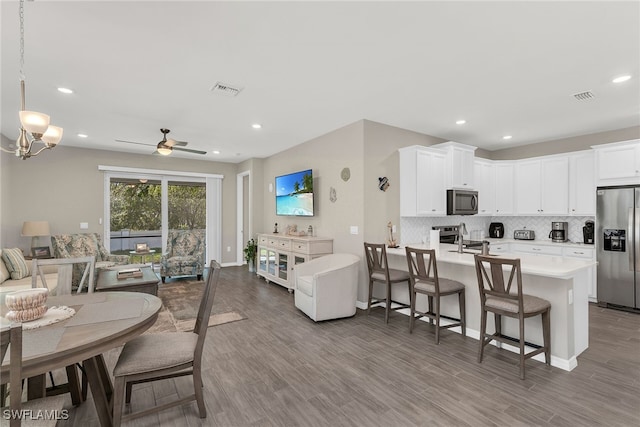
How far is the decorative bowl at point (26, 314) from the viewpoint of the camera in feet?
5.50

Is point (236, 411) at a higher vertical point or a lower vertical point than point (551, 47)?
lower

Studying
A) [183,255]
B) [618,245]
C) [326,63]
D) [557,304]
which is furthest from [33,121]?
[618,245]

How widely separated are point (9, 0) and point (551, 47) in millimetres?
3876

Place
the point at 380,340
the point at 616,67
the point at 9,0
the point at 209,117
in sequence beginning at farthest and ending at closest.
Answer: the point at 209,117 → the point at 380,340 → the point at 616,67 → the point at 9,0

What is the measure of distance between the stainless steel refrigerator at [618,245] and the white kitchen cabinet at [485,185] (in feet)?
5.04

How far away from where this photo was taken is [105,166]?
6.38m

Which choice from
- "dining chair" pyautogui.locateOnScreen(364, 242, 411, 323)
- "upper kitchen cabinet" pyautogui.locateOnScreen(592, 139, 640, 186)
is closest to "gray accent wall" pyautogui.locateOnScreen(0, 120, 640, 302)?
"dining chair" pyautogui.locateOnScreen(364, 242, 411, 323)

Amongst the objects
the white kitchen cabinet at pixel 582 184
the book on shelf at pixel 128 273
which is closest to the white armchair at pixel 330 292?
the book on shelf at pixel 128 273

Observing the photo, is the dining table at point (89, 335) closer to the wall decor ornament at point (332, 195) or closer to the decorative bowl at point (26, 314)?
the decorative bowl at point (26, 314)

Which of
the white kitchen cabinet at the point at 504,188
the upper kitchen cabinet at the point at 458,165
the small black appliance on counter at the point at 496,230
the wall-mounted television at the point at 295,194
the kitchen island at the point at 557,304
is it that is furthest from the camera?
the small black appliance on counter at the point at 496,230

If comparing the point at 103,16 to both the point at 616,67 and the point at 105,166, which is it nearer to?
the point at 616,67

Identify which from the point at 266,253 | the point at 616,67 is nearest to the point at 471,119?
the point at 616,67

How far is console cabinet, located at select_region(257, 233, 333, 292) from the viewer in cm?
484

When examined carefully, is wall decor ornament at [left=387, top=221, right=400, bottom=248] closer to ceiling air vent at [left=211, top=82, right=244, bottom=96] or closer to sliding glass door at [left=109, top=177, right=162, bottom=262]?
ceiling air vent at [left=211, top=82, right=244, bottom=96]
